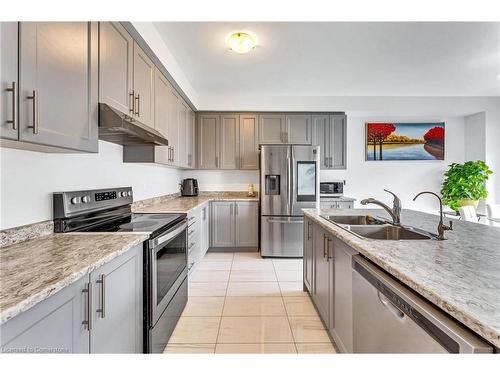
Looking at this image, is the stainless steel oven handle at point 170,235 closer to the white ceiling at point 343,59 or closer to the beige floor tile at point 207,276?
the beige floor tile at point 207,276

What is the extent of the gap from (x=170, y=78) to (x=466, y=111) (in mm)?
4902

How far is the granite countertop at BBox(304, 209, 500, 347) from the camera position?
66 centimetres

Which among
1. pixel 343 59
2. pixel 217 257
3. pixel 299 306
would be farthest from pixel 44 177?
pixel 343 59

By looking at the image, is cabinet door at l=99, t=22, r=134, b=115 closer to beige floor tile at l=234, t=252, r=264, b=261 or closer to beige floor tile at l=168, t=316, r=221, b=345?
beige floor tile at l=168, t=316, r=221, b=345

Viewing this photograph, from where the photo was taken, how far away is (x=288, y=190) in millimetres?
3951

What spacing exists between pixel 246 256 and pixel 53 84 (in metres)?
3.34

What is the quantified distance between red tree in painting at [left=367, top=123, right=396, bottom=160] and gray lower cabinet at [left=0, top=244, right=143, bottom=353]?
465cm

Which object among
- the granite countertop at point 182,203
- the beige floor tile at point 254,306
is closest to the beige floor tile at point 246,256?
the granite countertop at point 182,203

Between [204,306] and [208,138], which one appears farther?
[208,138]

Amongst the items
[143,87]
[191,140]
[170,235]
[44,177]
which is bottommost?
[170,235]

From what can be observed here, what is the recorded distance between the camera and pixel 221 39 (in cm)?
261

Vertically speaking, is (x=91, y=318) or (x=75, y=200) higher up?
(x=75, y=200)

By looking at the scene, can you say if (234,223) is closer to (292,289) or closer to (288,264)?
(288,264)

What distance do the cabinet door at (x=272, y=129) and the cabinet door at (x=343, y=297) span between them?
2.94 meters
